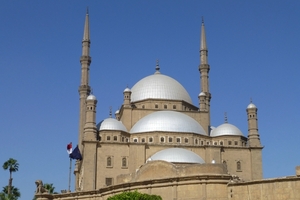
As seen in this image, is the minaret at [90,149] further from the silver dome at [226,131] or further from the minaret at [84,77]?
the silver dome at [226,131]

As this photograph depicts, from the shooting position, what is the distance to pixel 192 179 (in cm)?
2800

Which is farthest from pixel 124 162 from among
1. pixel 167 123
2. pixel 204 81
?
pixel 204 81

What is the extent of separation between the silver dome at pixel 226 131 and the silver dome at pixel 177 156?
5998 mm

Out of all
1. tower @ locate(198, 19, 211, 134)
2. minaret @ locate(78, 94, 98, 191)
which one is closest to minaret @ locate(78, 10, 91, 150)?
minaret @ locate(78, 94, 98, 191)

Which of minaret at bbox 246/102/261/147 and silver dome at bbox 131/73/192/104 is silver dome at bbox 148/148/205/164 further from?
silver dome at bbox 131/73/192/104

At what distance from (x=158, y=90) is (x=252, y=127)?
1042 cm

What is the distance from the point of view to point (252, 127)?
155 feet

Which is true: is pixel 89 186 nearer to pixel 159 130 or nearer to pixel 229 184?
pixel 159 130

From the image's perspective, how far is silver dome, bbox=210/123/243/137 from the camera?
160 ft

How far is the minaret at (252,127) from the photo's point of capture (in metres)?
46.8

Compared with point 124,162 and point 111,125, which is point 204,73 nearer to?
point 111,125

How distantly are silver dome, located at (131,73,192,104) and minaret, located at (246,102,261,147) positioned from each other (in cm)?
787

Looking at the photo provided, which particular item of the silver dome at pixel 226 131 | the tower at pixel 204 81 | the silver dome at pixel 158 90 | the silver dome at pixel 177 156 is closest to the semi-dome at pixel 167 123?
the silver dome at pixel 226 131

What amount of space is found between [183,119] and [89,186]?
35.1 feet
